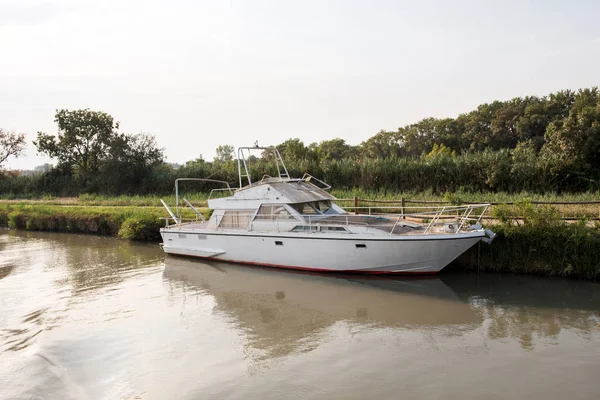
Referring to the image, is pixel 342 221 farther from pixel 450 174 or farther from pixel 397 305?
pixel 450 174

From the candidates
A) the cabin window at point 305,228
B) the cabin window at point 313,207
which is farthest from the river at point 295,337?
the cabin window at point 313,207

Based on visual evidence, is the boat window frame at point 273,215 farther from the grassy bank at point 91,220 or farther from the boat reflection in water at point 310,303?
the grassy bank at point 91,220

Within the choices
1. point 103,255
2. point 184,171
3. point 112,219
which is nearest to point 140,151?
point 184,171

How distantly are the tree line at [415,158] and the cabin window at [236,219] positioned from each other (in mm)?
12331

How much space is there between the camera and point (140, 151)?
130 feet

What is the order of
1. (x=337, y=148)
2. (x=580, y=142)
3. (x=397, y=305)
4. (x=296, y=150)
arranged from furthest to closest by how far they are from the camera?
(x=337, y=148) < (x=296, y=150) < (x=580, y=142) < (x=397, y=305)

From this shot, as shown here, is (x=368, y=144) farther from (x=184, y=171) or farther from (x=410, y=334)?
(x=410, y=334)

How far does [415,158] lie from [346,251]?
3366 cm

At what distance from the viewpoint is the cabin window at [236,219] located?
1516cm

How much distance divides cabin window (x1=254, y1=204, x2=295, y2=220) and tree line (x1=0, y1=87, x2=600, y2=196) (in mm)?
12390

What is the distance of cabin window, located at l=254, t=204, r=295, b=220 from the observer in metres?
14.3

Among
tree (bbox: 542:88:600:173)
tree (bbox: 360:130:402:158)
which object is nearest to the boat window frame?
tree (bbox: 542:88:600:173)

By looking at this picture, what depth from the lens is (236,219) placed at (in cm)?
1537

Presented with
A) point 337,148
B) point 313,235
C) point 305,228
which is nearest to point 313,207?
point 305,228
